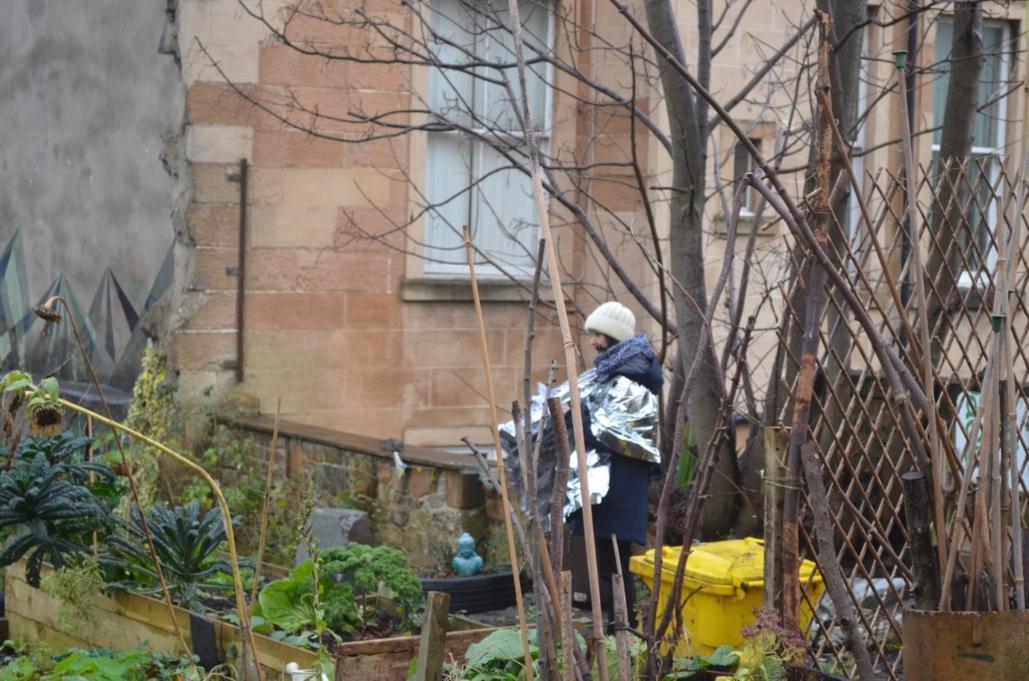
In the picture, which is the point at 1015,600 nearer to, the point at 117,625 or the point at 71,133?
the point at 117,625

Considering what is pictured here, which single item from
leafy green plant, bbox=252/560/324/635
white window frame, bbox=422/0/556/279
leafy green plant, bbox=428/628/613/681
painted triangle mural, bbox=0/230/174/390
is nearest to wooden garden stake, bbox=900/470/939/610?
leafy green plant, bbox=428/628/613/681

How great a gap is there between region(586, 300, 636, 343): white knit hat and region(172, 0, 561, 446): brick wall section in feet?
11.8

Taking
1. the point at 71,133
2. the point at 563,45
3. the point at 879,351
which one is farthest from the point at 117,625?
the point at 71,133

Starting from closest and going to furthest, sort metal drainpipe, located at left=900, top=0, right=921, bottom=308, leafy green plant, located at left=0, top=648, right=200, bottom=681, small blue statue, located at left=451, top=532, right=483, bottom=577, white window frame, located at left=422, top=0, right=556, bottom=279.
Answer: leafy green plant, located at left=0, top=648, right=200, bottom=681 < metal drainpipe, located at left=900, top=0, right=921, bottom=308 < small blue statue, located at left=451, top=532, right=483, bottom=577 < white window frame, located at left=422, top=0, right=556, bottom=279

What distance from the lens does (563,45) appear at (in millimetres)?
11602

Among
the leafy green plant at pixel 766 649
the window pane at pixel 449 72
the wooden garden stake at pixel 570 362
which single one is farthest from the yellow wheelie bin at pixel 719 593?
the window pane at pixel 449 72

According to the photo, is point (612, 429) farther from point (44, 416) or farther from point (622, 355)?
point (44, 416)

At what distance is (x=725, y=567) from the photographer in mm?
5465

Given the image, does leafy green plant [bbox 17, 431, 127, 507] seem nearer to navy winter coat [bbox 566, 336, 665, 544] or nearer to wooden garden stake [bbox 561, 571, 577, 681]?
navy winter coat [bbox 566, 336, 665, 544]

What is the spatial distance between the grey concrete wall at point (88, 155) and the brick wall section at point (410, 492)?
2.37 metres

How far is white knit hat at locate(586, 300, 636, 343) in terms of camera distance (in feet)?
25.0

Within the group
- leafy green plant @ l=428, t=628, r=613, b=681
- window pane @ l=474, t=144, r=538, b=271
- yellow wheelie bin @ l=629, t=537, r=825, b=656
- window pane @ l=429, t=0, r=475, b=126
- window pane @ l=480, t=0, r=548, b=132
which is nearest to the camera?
leafy green plant @ l=428, t=628, r=613, b=681

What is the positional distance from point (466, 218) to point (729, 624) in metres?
6.66

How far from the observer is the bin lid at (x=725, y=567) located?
17.7 ft
